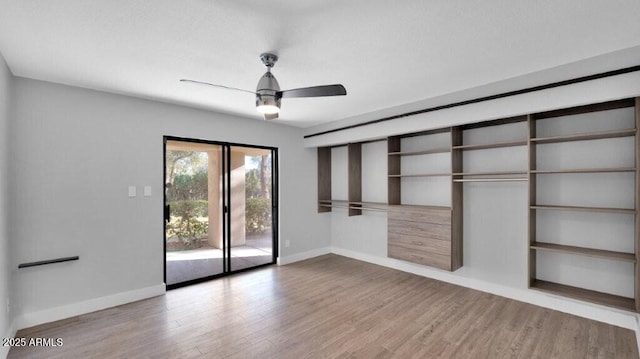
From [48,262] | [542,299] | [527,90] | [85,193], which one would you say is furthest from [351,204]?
[48,262]

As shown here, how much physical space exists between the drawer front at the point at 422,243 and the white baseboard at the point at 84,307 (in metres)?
3.30

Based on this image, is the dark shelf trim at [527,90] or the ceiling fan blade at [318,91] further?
the dark shelf trim at [527,90]

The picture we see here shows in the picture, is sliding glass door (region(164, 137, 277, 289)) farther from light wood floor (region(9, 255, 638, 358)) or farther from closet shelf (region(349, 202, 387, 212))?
closet shelf (region(349, 202, 387, 212))

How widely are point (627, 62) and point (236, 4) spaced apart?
315cm

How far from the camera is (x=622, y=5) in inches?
65.4

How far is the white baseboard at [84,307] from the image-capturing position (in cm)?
275

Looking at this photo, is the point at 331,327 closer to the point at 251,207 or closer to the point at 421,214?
the point at 421,214

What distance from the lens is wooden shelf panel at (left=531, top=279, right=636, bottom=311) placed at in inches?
99.9

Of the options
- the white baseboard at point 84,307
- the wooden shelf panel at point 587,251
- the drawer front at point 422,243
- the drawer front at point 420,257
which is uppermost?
the wooden shelf panel at point 587,251

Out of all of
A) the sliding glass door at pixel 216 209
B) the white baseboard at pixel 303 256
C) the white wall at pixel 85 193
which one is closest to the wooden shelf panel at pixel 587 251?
the white baseboard at pixel 303 256

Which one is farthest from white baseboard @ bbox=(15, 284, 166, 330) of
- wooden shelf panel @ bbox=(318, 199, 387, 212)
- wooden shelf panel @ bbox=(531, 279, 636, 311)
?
wooden shelf panel @ bbox=(531, 279, 636, 311)

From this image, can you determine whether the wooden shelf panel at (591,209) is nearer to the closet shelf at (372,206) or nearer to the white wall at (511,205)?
the white wall at (511,205)

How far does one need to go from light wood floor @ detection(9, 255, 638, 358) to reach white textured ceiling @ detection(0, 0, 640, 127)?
8.09 ft

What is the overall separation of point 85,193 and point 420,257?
4.23m
